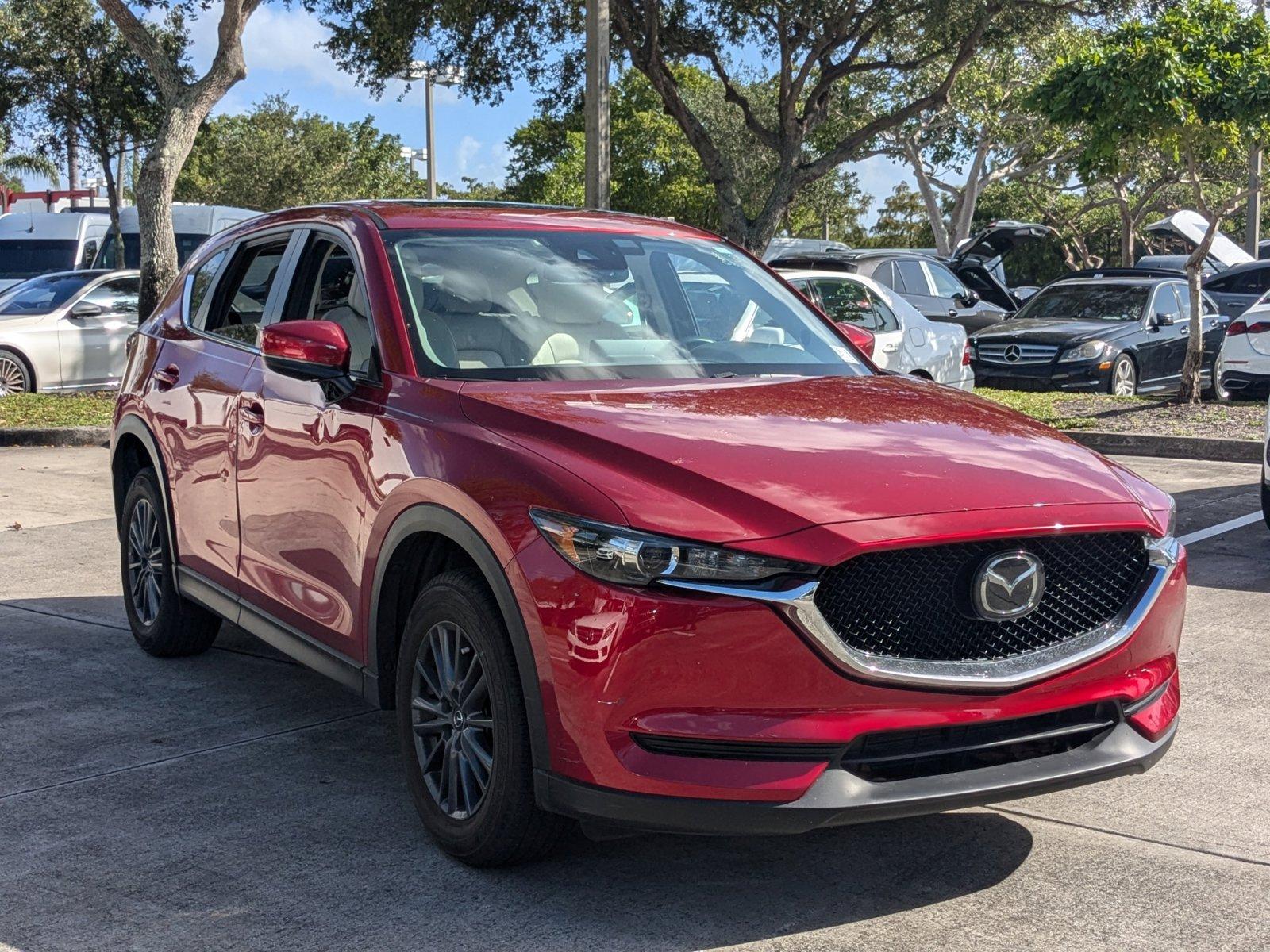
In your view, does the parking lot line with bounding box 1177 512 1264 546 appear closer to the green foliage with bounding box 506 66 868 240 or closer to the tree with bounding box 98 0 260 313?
the tree with bounding box 98 0 260 313

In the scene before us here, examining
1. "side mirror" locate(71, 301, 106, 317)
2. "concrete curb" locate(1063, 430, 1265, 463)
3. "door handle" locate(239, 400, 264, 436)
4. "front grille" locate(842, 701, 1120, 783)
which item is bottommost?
"concrete curb" locate(1063, 430, 1265, 463)

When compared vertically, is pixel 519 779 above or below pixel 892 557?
below

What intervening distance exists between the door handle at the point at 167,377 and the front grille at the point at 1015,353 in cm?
1299

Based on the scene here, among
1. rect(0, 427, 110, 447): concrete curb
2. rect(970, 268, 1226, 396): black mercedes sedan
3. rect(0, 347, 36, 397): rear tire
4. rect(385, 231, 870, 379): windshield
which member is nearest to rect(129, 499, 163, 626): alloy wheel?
rect(385, 231, 870, 379): windshield

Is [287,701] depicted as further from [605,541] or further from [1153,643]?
[1153,643]

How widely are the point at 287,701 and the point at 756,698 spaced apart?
2902 millimetres

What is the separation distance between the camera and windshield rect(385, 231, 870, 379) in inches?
182

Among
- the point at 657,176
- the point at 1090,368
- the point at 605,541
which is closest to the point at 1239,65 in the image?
the point at 1090,368

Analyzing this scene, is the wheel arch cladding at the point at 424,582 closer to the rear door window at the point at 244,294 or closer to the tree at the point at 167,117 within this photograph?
the rear door window at the point at 244,294

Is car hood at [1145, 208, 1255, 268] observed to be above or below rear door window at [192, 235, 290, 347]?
above

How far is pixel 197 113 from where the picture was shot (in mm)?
18125

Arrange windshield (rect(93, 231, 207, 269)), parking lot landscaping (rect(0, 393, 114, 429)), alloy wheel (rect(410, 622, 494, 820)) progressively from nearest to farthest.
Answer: alloy wheel (rect(410, 622, 494, 820)) < parking lot landscaping (rect(0, 393, 114, 429)) < windshield (rect(93, 231, 207, 269))

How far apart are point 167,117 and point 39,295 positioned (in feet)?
8.43

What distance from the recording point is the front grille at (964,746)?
11.2 ft
